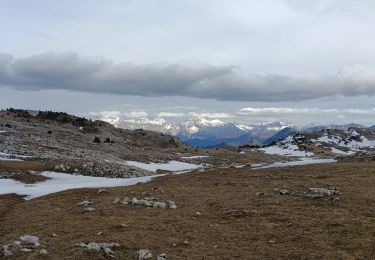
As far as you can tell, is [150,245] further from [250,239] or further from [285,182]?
[285,182]

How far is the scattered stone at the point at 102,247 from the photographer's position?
20734 millimetres

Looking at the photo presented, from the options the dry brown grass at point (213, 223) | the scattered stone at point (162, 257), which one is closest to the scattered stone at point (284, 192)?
the dry brown grass at point (213, 223)

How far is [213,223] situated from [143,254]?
8.09m

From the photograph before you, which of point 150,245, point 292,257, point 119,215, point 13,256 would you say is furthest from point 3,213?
point 292,257

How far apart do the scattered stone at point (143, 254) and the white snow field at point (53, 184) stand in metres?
24.5

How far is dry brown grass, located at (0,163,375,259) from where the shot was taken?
69.9ft

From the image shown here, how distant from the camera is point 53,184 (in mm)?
51438

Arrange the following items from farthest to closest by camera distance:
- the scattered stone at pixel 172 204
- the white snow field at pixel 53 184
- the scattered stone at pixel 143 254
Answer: the white snow field at pixel 53 184 < the scattered stone at pixel 172 204 < the scattered stone at pixel 143 254

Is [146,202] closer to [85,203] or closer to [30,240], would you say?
[85,203]

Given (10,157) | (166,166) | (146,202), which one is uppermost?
(10,157)

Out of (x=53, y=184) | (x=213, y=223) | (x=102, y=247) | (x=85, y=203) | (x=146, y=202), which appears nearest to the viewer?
(x=102, y=247)

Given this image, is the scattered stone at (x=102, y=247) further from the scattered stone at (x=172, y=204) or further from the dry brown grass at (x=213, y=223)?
the scattered stone at (x=172, y=204)

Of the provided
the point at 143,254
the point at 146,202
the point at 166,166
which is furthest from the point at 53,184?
the point at 166,166

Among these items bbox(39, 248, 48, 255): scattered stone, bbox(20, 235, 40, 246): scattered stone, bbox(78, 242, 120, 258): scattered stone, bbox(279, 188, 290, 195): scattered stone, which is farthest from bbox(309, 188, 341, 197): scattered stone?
bbox(39, 248, 48, 255): scattered stone
